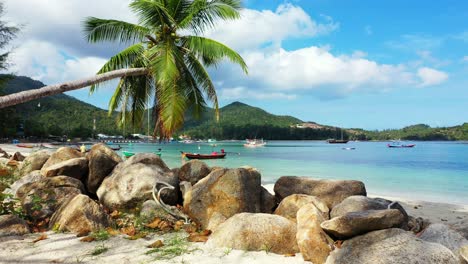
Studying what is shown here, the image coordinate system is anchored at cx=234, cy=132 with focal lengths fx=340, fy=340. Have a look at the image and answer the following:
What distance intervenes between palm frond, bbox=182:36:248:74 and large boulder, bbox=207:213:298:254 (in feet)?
21.3

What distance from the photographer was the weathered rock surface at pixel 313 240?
187 inches

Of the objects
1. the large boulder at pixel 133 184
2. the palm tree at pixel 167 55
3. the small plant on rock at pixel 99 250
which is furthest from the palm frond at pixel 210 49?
the small plant on rock at pixel 99 250

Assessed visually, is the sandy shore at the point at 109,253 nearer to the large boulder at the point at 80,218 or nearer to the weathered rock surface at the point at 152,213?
the large boulder at the point at 80,218

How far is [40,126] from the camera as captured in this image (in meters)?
95.8

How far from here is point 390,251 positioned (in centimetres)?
415

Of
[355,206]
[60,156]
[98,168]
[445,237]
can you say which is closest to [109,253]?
[98,168]

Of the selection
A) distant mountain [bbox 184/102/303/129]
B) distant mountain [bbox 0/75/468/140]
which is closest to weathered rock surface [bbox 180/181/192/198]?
distant mountain [bbox 0/75/468/140]

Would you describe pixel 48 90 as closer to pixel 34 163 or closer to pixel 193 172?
pixel 193 172

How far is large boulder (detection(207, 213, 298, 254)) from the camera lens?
5168mm

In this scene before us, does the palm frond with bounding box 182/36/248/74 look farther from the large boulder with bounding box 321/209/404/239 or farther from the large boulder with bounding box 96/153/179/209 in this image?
the large boulder with bounding box 321/209/404/239

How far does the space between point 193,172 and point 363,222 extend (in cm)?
530

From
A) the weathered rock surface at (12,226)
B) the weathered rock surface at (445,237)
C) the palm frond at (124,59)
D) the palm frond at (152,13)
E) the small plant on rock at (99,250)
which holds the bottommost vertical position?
the small plant on rock at (99,250)

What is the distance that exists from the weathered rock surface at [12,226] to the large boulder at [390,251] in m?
5.13

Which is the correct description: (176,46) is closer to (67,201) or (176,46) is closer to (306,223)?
(67,201)
